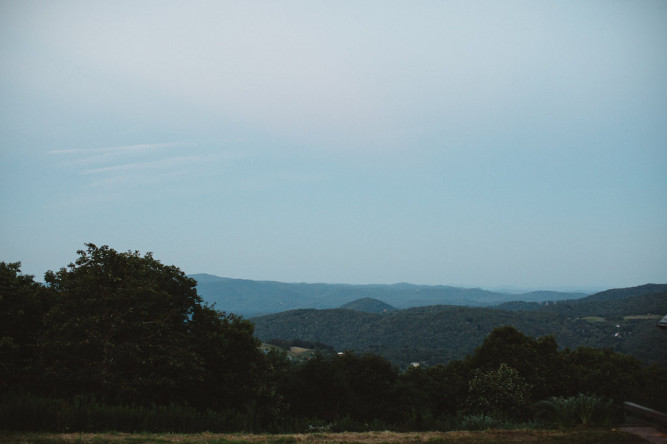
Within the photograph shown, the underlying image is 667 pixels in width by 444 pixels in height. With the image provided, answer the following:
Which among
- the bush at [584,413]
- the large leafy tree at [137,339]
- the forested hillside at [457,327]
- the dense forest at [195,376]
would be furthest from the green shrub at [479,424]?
the forested hillside at [457,327]

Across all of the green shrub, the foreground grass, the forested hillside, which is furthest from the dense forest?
the forested hillside

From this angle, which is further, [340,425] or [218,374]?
[218,374]

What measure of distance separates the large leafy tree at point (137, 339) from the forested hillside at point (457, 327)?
162 ft

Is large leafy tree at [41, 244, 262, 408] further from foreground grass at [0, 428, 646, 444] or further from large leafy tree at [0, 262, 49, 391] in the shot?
foreground grass at [0, 428, 646, 444]

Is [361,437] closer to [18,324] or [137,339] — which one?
[137,339]

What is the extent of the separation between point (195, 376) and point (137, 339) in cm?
215

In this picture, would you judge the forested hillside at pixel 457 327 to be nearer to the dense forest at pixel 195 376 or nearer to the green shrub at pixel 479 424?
the dense forest at pixel 195 376

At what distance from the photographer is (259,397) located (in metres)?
16.1

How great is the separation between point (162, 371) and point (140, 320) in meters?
1.77

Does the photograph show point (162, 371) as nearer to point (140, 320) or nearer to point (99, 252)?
point (140, 320)

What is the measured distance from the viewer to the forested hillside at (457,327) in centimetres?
7831

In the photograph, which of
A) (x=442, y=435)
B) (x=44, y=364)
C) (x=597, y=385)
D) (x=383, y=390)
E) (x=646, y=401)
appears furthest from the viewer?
(x=383, y=390)

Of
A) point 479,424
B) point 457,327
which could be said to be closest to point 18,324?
point 479,424

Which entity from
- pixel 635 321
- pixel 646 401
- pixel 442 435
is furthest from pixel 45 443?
pixel 635 321
